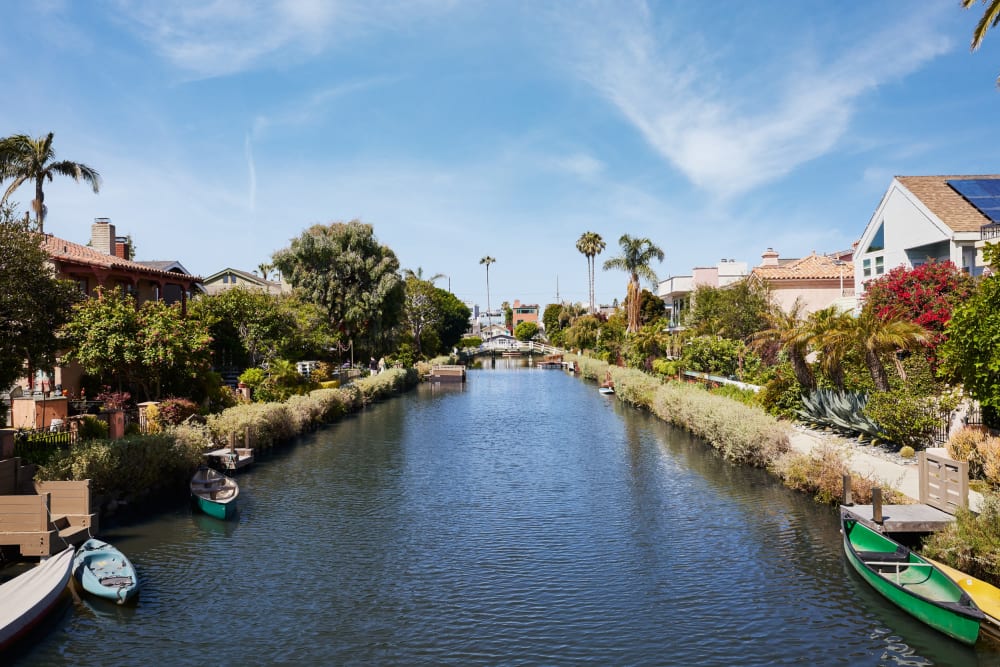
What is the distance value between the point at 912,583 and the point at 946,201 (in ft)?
102

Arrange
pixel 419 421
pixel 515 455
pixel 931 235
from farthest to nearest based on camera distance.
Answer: pixel 419 421, pixel 931 235, pixel 515 455

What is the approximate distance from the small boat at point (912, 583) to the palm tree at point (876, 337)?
1153cm

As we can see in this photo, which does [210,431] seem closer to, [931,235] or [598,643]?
[598,643]

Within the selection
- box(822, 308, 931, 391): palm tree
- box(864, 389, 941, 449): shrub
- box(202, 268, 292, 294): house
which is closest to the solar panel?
box(822, 308, 931, 391): palm tree

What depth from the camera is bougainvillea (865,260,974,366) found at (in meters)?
A: 29.1

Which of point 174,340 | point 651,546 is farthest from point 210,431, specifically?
point 651,546

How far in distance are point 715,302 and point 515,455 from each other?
84.1 ft

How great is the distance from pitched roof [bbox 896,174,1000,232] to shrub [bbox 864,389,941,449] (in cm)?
1554

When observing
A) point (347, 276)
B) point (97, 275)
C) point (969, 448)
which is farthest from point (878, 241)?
point (97, 275)

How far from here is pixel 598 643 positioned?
13.5 m

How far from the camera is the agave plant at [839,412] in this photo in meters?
26.2

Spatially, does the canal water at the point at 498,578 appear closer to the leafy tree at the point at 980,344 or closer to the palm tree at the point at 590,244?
the leafy tree at the point at 980,344

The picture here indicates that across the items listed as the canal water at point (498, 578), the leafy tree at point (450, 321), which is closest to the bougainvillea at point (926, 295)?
the canal water at point (498, 578)

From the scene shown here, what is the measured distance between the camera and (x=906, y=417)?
925 inches
